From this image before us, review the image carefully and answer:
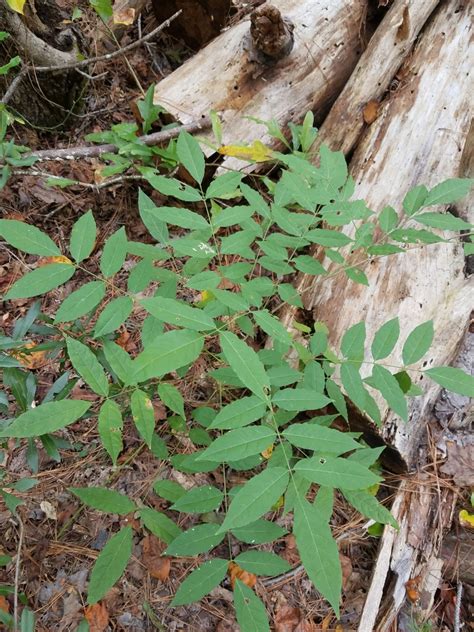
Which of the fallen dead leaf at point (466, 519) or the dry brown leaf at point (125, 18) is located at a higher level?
the dry brown leaf at point (125, 18)

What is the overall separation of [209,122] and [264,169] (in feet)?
1.46

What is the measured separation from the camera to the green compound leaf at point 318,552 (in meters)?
0.88

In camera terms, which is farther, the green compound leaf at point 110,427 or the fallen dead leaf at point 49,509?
the fallen dead leaf at point 49,509

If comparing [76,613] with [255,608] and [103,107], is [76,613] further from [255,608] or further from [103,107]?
[103,107]

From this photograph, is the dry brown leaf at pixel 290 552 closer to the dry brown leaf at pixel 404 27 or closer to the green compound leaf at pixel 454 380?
the green compound leaf at pixel 454 380

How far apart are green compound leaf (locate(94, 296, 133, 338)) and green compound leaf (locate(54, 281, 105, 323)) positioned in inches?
1.8

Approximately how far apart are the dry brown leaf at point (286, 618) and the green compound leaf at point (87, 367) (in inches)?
50.1

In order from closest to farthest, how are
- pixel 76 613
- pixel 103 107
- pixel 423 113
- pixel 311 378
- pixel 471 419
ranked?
pixel 311 378 < pixel 76 613 < pixel 471 419 < pixel 423 113 < pixel 103 107

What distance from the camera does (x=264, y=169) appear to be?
116 inches

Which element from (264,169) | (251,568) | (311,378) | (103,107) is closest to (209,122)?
(264,169)

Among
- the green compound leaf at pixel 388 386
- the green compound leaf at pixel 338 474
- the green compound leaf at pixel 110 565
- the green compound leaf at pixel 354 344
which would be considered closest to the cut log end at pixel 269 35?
the green compound leaf at pixel 354 344

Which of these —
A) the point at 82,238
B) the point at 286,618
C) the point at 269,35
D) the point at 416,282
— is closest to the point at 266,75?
the point at 269,35

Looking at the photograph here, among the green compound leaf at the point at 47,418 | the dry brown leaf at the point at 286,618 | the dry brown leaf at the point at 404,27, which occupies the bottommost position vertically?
the dry brown leaf at the point at 286,618

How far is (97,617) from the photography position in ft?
5.82
